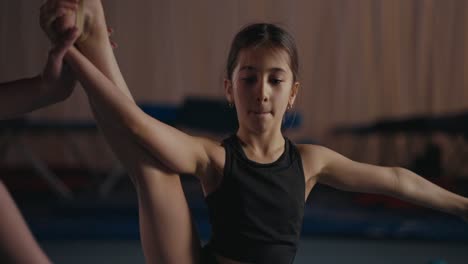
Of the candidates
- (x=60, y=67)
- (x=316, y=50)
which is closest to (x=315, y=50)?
(x=316, y=50)

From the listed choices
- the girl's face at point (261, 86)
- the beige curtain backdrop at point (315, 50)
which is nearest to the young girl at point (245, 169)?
the girl's face at point (261, 86)

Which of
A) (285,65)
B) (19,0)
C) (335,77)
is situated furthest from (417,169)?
(19,0)

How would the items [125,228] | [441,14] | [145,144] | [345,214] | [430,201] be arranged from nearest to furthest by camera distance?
[145,144]
[430,201]
[125,228]
[345,214]
[441,14]

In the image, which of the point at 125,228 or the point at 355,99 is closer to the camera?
the point at 125,228

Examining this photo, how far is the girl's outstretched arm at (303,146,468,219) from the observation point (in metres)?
1.04

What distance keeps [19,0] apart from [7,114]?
3.83 meters

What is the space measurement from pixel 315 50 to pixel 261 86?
136 inches

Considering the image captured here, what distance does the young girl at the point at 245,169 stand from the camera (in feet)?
2.86

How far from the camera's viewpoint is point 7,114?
992mm

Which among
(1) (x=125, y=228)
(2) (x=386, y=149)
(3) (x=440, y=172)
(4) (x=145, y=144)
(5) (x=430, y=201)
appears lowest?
(2) (x=386, y=149)

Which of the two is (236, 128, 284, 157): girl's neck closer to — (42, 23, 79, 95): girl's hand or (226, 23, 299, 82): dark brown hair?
(226, 23, 299, 82): dark brown hair

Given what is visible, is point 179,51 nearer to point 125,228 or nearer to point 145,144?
point 125,228

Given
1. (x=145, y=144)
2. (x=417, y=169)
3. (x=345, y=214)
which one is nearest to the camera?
(x=145, y=144)

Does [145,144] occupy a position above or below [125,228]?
above
